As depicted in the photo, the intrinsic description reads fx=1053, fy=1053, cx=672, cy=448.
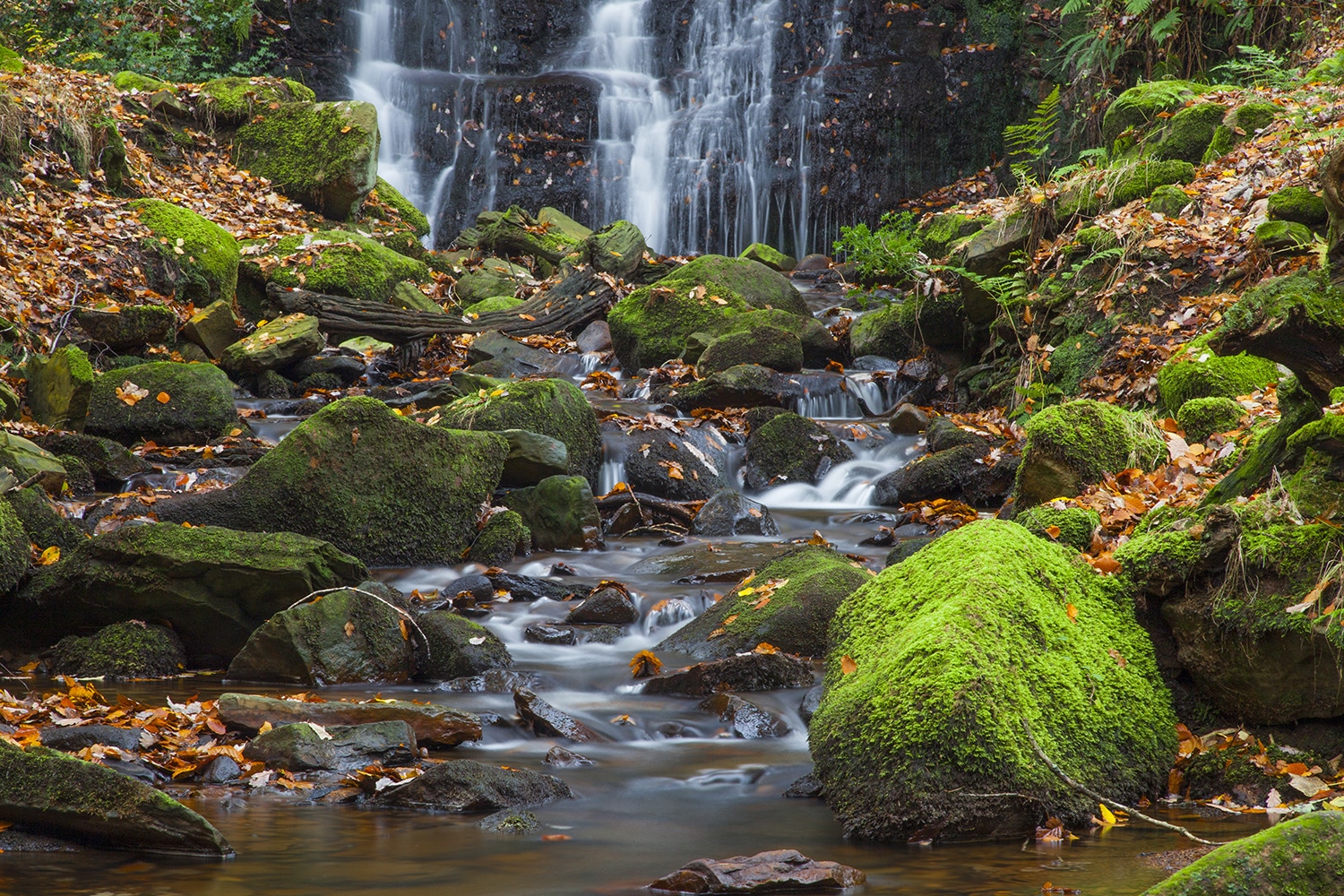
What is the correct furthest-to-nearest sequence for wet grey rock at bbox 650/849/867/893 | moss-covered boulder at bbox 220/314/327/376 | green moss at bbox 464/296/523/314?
green moss at bbox 464/296/523/314
moss-covered boulder at bbox 220/314/327/376
wet grey rock at bbox 650/849/867/893

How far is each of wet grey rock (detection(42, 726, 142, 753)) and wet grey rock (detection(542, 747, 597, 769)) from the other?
1602mm

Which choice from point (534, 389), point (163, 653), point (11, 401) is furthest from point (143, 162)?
point (163, 653)

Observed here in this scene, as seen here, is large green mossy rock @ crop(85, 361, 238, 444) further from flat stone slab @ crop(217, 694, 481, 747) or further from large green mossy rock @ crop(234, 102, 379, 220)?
large green mossy rock @ crop(234, 102, 379, 220)

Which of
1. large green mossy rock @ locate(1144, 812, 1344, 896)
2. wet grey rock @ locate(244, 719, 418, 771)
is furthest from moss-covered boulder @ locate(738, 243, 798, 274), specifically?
large green mossy rock @ locate(1144, 812, 1344, 896)

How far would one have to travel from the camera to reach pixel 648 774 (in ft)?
14.3

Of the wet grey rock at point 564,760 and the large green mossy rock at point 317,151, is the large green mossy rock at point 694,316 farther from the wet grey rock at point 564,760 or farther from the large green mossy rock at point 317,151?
the wet grey rock at point 564,760

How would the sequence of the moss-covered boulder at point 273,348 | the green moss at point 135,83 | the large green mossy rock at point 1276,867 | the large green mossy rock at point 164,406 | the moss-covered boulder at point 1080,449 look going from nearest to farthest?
the large green mossy rock at point 1276,867 → the moss-covered boulder at point 1080,449 → the large green mossy rock at point 164,406 → the moss-covered boulder at point 273,348 → the green moss at point 135,83

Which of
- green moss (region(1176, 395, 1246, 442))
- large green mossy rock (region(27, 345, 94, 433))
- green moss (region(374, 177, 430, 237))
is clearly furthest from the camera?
green moss (region(374, 177, 430, 237))

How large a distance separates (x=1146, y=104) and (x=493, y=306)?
815cm

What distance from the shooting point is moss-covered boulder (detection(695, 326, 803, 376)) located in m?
11.7

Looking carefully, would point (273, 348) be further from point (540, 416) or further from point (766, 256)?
point (766, 256)

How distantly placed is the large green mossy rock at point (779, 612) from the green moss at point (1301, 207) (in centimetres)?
468

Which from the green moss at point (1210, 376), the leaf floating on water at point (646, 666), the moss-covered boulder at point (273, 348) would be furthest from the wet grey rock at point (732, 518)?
the moss-covered boulder at point (273, 348)

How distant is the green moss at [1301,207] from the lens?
7879 mm
